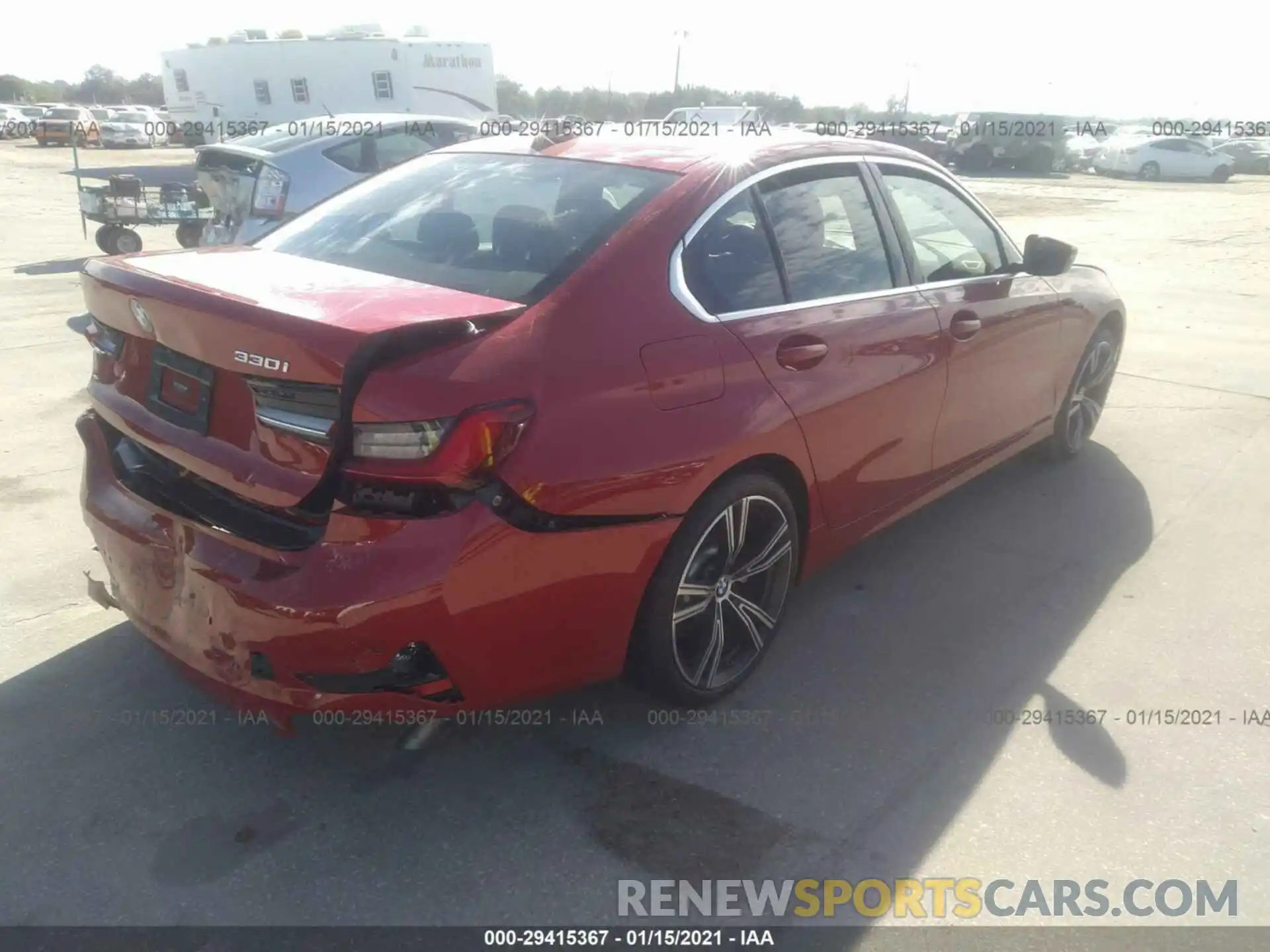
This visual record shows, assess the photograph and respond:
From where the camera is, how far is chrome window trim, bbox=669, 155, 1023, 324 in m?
2.86

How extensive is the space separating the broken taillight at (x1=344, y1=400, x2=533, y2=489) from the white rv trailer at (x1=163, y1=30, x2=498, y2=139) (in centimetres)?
2349

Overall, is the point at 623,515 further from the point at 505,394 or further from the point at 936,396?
the point at 936,396

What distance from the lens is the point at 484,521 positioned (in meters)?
2.35

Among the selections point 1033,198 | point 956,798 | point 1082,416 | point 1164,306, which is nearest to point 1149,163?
point 1033,198

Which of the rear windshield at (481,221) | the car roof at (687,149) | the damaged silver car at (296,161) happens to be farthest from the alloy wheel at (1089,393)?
the damaged silver car at (296,161)

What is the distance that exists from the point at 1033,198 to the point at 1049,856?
2370cm

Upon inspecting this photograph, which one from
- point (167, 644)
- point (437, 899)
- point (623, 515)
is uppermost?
point (623, 515)

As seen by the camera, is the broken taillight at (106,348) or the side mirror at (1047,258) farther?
the side mirror at (1047,258)

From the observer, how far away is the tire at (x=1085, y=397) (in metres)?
5.08

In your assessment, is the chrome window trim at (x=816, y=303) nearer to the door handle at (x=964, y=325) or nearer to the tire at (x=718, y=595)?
the door handle at (x=964, y=325)

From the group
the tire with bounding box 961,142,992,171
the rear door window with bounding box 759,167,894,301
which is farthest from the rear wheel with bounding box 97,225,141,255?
the tire with bounding box 961,142,992,171

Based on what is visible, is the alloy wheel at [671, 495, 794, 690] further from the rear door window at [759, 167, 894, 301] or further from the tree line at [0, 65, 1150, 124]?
the tree line at [0, 65, 1150, 124]

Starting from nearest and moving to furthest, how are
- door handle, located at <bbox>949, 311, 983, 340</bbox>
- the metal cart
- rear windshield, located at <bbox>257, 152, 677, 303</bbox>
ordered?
rear windshield, located at <bbox>257, 152, 677, 303</bbox>
door handle, located at <bbox>949, 311, 983, 340</bbox>
the metal cart

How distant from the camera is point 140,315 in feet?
8.79
